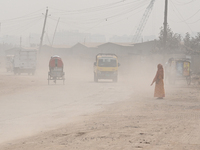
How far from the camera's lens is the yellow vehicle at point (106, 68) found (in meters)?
34.3

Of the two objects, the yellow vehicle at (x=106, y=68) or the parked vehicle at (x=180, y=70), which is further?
the yellow vehicle at (x=106, y=68)

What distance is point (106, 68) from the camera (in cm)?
3450

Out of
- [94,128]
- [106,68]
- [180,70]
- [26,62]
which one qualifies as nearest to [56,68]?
[106,68]

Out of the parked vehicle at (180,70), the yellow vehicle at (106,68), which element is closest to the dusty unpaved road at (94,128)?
the parked vehicle at (180,70)

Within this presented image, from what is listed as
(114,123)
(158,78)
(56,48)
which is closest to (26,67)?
(158,78)

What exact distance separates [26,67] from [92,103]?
107 feet

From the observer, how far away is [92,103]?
17156 millimetres

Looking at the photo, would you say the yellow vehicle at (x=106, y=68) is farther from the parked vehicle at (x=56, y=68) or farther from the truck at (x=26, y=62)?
the truck at (x=26, y=62)

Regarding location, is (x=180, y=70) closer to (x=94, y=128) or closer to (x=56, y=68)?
(x=56, y=68)

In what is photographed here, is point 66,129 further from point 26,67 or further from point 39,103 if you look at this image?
point 26,67

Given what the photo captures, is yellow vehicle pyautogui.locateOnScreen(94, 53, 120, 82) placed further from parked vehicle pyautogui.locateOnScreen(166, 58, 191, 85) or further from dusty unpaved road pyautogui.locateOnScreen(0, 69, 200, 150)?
dusty unpaved road pyautogui.locateOnScreen(0, 69, 200, 150)

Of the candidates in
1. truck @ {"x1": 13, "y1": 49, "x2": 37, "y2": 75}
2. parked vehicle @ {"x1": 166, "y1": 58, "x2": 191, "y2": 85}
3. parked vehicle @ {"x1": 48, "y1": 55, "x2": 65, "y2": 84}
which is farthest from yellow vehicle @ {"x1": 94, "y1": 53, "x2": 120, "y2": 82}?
truck @ {"x1": 13, "y1": 49, "x2": 37, "y2": 75}

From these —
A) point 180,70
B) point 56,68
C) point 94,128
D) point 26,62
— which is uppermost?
point 26,62

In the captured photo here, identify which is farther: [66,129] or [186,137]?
[66,129]
